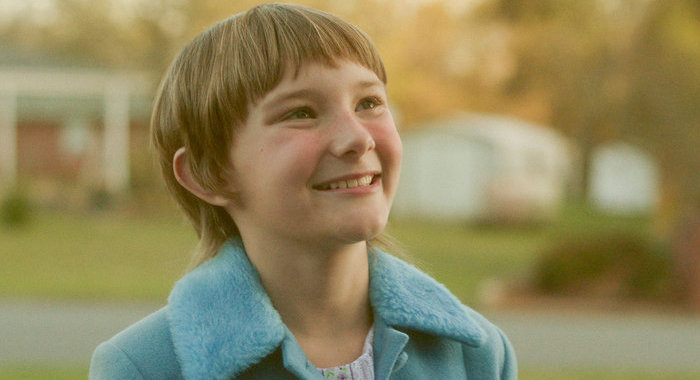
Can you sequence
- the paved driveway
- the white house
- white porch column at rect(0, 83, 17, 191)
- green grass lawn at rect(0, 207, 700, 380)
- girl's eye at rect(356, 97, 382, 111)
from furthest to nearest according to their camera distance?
1. white porch column at rect(0, 83, 17, 191)
2. the white house
3. green grass lawn at rect(0, 207, 700, 380)
4. the paved driveway
5. girl's eye at rect(356, 97, 382, 111)

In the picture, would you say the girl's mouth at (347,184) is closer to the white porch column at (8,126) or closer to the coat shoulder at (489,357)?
the coat shoulder at (489,357)

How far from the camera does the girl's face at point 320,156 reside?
6.32 ft

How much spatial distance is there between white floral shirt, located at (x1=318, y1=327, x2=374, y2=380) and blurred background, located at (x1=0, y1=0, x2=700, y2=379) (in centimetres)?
60

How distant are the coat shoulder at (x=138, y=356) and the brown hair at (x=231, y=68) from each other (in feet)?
1.06

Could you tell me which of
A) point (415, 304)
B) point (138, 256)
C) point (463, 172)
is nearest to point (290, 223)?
point (415, 304)

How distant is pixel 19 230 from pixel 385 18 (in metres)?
12.5

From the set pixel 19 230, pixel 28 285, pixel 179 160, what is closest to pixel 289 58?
pixel 179 160

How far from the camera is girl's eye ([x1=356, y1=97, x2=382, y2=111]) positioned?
79.7 inches

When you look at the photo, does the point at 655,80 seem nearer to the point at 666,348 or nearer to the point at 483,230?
the point at 666,348

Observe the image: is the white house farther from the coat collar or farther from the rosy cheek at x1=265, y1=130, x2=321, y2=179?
the rosy cheek at x1=265, y1=130, x2=321, y2=179

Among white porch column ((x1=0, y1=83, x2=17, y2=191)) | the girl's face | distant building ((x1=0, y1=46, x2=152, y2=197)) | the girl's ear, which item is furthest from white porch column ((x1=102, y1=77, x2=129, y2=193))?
the girl's face

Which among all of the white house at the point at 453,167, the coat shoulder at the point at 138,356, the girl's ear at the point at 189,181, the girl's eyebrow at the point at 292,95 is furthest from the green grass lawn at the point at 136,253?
the girl's eyebrow at the point at 292,95

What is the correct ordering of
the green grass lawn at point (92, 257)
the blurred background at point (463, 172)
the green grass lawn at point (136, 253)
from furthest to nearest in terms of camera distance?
the green grass lawn at point (136, 253) < the green grass lawn at point (92, 257) < the blurred background at point (463, 172)

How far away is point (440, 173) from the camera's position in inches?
1234
